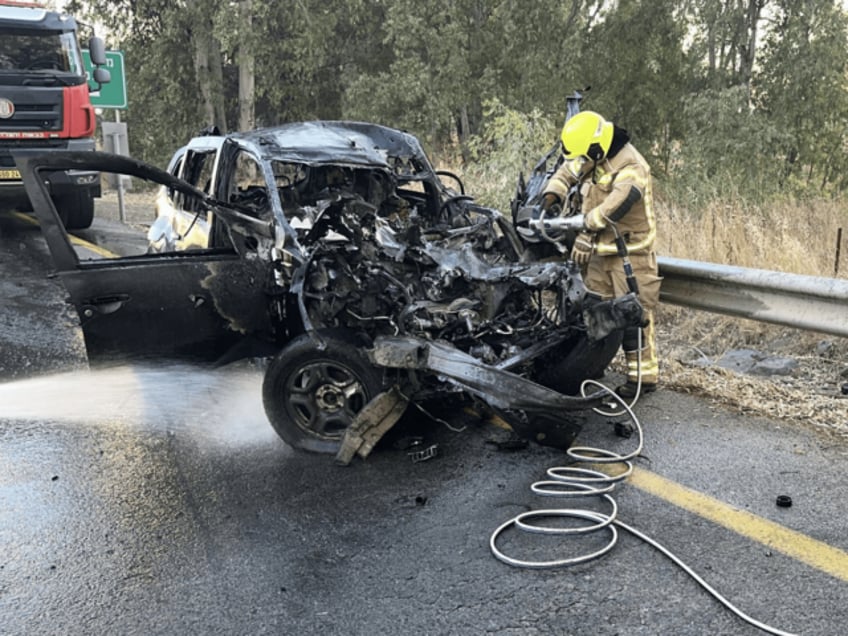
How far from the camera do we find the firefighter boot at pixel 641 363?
466 cm

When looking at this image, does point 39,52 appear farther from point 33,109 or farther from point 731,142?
point 731,142

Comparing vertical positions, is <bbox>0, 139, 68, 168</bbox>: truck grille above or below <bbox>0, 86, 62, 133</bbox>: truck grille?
below

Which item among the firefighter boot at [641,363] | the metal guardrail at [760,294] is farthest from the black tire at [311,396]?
the metal guardrail at [760,294]

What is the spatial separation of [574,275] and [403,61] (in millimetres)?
14120

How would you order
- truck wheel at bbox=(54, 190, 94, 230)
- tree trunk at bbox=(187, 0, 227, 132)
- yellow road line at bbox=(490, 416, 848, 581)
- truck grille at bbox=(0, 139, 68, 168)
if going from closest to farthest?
yellow road line at bbox=(490, 416, 848, 581) → truck grille at bbox=(0, 139, 68, 168) → truck wheel at bbox=(54, 190, 94, 230) → tree trunk at bbox=(187, 0, 227, 132)

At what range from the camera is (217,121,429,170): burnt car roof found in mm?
5578

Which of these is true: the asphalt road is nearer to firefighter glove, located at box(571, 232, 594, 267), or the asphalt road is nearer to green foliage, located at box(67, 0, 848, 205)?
firefighter glove, located at box(571, 232, 594, 267)

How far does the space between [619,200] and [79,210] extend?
369 inches

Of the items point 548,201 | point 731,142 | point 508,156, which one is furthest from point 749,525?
point 731,142

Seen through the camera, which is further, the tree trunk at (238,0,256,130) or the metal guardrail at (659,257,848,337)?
the tree trunk at (238,0,256,130)

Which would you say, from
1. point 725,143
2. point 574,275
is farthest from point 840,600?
point 725,143

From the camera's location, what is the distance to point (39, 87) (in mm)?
10273

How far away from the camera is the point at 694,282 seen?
517 cm

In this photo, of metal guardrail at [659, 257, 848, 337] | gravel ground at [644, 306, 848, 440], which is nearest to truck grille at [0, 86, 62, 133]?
gravel ground at [644, 306, 848, 440]
